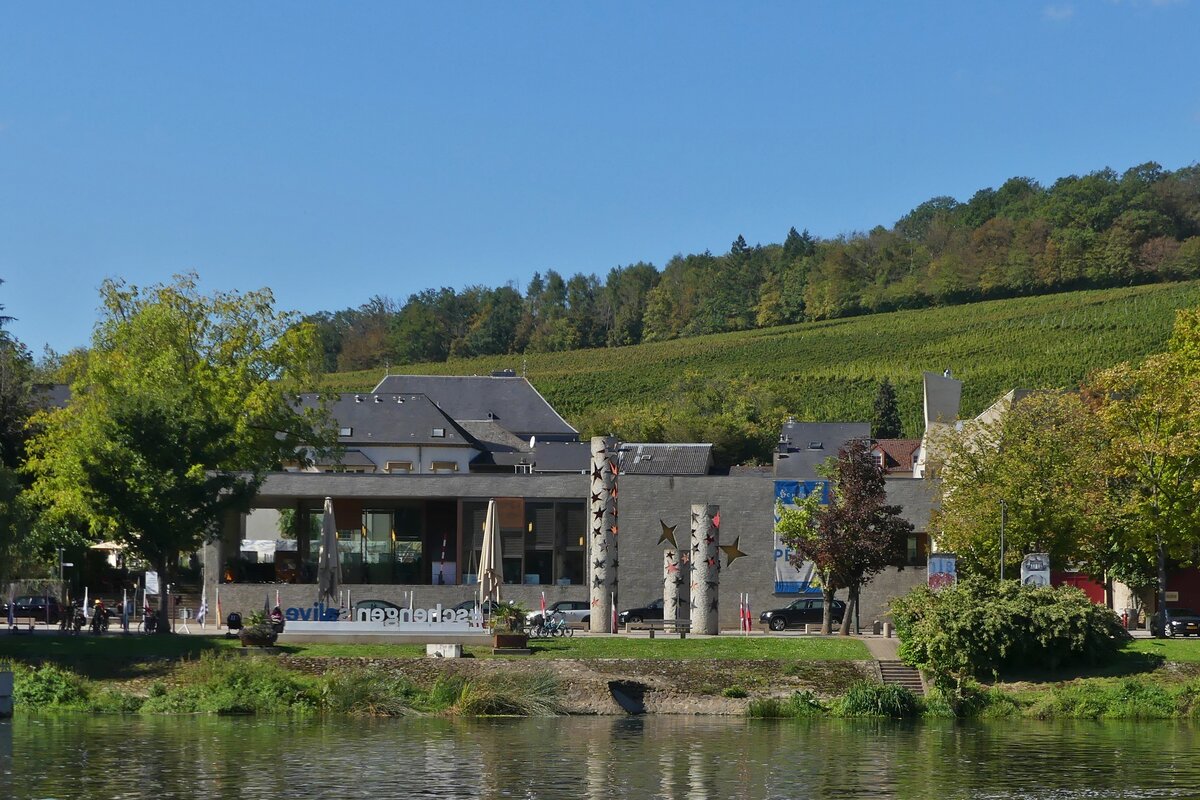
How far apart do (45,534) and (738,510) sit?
80.7ft

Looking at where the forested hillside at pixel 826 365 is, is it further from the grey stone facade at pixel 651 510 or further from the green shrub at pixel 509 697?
the green shrub at pixel 509 697

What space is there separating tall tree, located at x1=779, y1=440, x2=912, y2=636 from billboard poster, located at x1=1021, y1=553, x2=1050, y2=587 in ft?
18.4

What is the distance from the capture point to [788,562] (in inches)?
2227

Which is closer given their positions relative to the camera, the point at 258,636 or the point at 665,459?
the point at 258,636

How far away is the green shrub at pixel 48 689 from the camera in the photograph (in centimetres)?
3694

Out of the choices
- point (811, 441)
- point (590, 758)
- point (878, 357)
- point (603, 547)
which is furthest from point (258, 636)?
point (878, 357)

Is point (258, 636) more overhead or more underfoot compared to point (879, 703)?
more overhead

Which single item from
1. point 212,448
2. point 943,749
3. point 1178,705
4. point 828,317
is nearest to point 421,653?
point 212,448

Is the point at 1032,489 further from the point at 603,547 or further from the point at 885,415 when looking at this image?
the point at 885,415

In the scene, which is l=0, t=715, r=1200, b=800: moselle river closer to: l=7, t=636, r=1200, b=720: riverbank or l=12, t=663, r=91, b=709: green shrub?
l=7, t=636, r=1200, b=720: riverbank

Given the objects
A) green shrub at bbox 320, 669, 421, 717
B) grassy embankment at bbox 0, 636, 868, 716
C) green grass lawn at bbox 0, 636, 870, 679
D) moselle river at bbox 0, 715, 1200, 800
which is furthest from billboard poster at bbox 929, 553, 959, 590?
green shrub at bbox 320, 669, 421, 717

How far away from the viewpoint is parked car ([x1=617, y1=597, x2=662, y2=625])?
5372 centimetres

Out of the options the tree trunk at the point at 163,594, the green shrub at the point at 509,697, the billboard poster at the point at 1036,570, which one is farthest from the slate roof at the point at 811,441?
the green shrub at the point at 509,697

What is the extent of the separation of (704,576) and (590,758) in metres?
18.7
